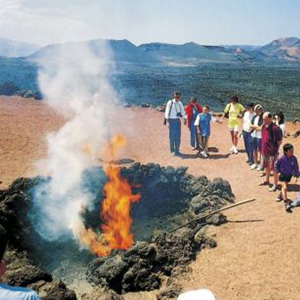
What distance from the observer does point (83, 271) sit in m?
8.78

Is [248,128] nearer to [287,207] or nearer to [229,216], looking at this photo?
[287,207]

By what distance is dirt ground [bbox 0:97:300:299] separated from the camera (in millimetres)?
6945

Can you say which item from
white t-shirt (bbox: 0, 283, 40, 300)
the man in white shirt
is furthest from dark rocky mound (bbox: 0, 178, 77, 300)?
the man in white shirt

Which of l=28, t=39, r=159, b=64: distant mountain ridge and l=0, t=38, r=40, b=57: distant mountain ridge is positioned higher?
l=0, t=38, r=40, b=57: distant mountain ridge

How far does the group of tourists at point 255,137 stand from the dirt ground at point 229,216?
35cm

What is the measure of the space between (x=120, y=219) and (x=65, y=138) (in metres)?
5.96

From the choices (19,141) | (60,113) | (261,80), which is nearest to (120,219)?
(19,141)

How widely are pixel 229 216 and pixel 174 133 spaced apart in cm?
548

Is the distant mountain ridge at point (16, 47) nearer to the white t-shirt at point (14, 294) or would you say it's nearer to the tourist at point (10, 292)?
the tourist at point (10, 292)

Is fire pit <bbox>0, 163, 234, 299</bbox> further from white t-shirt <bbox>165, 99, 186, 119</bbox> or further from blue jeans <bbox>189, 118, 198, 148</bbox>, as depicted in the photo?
blue jeans <bbox>189, 118, 198, 148</bbox>

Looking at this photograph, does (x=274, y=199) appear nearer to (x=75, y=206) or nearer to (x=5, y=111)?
(x=75, y=206)

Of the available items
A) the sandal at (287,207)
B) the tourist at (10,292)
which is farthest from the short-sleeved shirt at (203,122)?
the tourist at (10,292)

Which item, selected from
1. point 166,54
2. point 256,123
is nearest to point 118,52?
point 166,54

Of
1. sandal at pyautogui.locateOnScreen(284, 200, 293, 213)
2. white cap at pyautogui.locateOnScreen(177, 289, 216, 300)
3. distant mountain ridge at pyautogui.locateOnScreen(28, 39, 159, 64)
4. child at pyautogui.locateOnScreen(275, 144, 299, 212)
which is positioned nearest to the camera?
white cap at pyautogui.locateOnScreen(177, 289, 216, 300)
